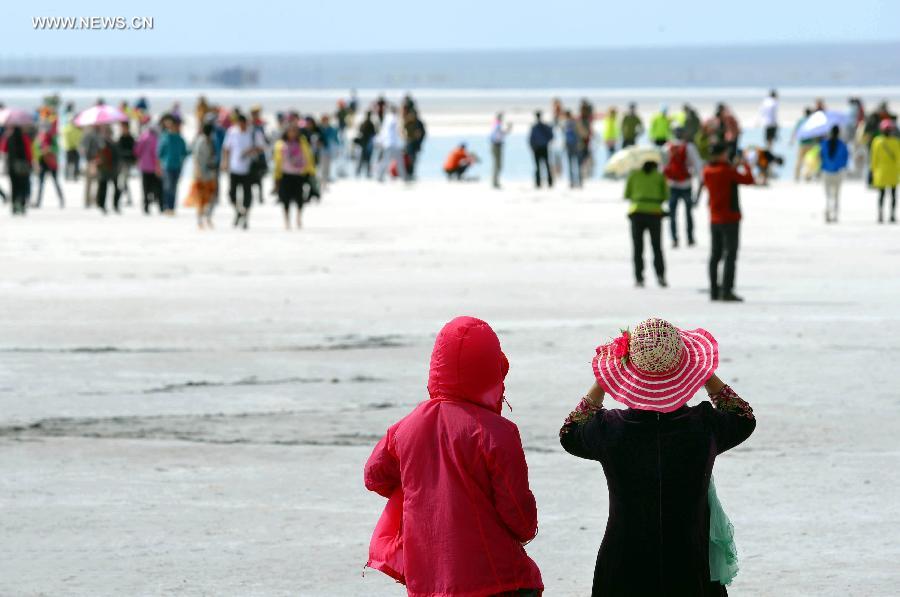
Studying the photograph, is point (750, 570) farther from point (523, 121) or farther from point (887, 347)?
point (523, 121)

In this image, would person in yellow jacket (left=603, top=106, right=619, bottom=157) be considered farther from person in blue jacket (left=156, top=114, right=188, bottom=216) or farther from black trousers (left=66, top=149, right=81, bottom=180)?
person in blue jacket (left=156, top=114, right=188, bottom=216)

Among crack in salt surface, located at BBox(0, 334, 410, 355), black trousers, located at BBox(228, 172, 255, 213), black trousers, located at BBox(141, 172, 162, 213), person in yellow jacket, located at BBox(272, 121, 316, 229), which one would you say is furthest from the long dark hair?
crack in salt surface, located at BBox(0, 334, 410, 355)

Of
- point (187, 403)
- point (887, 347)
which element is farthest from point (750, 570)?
point (887, 347)

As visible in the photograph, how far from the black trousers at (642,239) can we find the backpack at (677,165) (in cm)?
473

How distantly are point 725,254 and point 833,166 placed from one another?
10.1 m

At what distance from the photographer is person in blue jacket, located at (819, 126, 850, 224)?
25859 millimetres

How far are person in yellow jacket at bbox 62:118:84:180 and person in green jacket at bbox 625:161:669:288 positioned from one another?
77.5 feet

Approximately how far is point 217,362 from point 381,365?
1.20 meters

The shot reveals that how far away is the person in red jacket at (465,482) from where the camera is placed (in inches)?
191

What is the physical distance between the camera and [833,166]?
2611cm

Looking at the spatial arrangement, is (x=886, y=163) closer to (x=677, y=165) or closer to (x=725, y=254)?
(x=677, y=165)

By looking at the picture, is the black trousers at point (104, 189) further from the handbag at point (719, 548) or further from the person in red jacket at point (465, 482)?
the handbag at point (719, 548)

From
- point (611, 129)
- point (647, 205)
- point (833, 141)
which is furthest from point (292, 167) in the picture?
point (611, 129)

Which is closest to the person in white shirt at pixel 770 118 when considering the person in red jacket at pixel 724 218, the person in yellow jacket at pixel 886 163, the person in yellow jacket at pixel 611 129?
the person in yellow jacket at pixel 611 129
